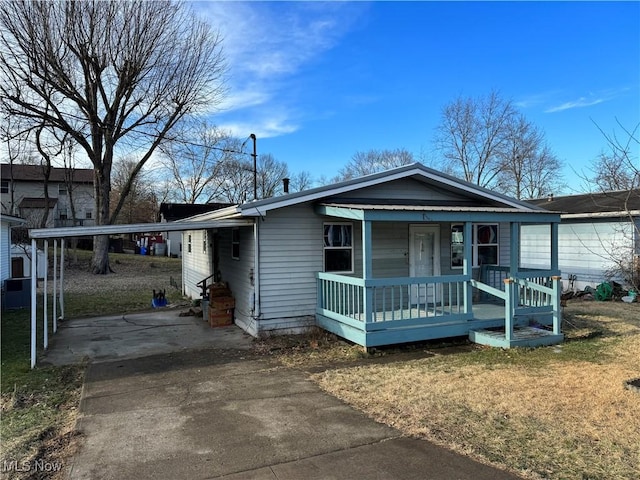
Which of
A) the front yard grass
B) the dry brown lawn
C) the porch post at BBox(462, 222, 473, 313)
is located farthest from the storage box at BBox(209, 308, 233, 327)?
the porch post at BBox(462, 222, 473, 313)

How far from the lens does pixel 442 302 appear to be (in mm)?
8312

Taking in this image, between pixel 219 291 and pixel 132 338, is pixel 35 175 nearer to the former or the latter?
pixel 219 291

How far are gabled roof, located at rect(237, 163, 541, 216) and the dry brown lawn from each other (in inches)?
107

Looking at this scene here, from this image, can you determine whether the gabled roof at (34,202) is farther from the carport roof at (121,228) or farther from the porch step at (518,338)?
the porch step at (518,338)

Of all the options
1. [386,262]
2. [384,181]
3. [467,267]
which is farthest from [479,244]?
[384,181]

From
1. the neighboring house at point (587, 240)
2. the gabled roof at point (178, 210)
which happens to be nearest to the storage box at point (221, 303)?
the neighboring house at point (587, 240)

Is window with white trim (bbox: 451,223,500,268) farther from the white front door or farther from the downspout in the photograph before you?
the downspout

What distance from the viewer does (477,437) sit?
166 inches

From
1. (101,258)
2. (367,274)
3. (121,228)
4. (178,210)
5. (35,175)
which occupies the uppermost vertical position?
(35,175)

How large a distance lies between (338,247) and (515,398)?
16.6ft

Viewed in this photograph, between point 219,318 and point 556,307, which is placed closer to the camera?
point 556,307

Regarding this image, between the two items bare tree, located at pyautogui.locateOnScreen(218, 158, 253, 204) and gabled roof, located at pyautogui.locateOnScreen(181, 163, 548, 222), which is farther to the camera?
bare tree, located at pyautogui.locateOnScreen(218, 158, 253, 204)

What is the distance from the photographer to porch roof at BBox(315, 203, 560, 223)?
7.80 metres

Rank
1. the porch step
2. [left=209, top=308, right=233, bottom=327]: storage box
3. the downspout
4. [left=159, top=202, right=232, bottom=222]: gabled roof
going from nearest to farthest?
1. the porch step
2. the downspout
3. [left=209, top=308, right=233, bottom=327]: storage box
4. [left=159, top=202, right=232, bottom=222]: gabled roof
